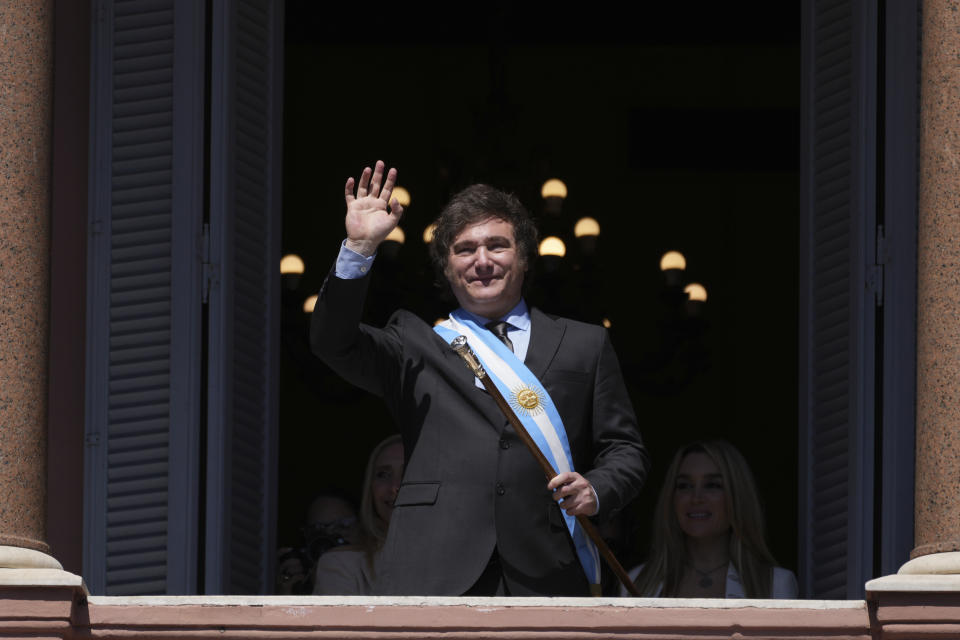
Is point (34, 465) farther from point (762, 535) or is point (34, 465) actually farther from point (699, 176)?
point (699, 176)

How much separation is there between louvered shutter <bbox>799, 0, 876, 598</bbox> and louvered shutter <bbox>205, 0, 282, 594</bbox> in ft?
5.74

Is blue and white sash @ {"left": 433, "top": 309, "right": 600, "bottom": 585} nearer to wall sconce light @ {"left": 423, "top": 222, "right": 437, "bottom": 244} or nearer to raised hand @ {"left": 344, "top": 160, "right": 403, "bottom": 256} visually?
wall sconce light @ {"left": 423, "top": 222, "right": 437, "bottom": 244}

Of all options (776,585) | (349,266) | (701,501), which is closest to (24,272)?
(349,266)

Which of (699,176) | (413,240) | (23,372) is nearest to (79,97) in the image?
(23,372)

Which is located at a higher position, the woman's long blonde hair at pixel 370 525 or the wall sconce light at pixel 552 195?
the wall sconce light at pixel 552 195

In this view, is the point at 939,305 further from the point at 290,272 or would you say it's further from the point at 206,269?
the point at 290,272

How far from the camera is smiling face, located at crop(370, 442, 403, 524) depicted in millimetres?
7441

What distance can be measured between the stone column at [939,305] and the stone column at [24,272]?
2.31 meters

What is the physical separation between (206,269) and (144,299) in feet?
0.73

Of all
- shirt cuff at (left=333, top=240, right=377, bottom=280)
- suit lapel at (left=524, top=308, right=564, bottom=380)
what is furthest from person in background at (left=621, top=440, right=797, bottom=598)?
shirt cuff at (left=333, top=240, right=377, bottom=280)

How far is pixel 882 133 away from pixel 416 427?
2.16 meters

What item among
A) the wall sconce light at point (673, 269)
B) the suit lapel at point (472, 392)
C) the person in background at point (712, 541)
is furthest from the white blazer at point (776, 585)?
the wall sconce light at point (673, 269)

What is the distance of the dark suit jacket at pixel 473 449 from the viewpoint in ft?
20.3

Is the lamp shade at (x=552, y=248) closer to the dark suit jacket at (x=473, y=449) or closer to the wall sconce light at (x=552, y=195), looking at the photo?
the wall sconce light at (x=552, y=195)
